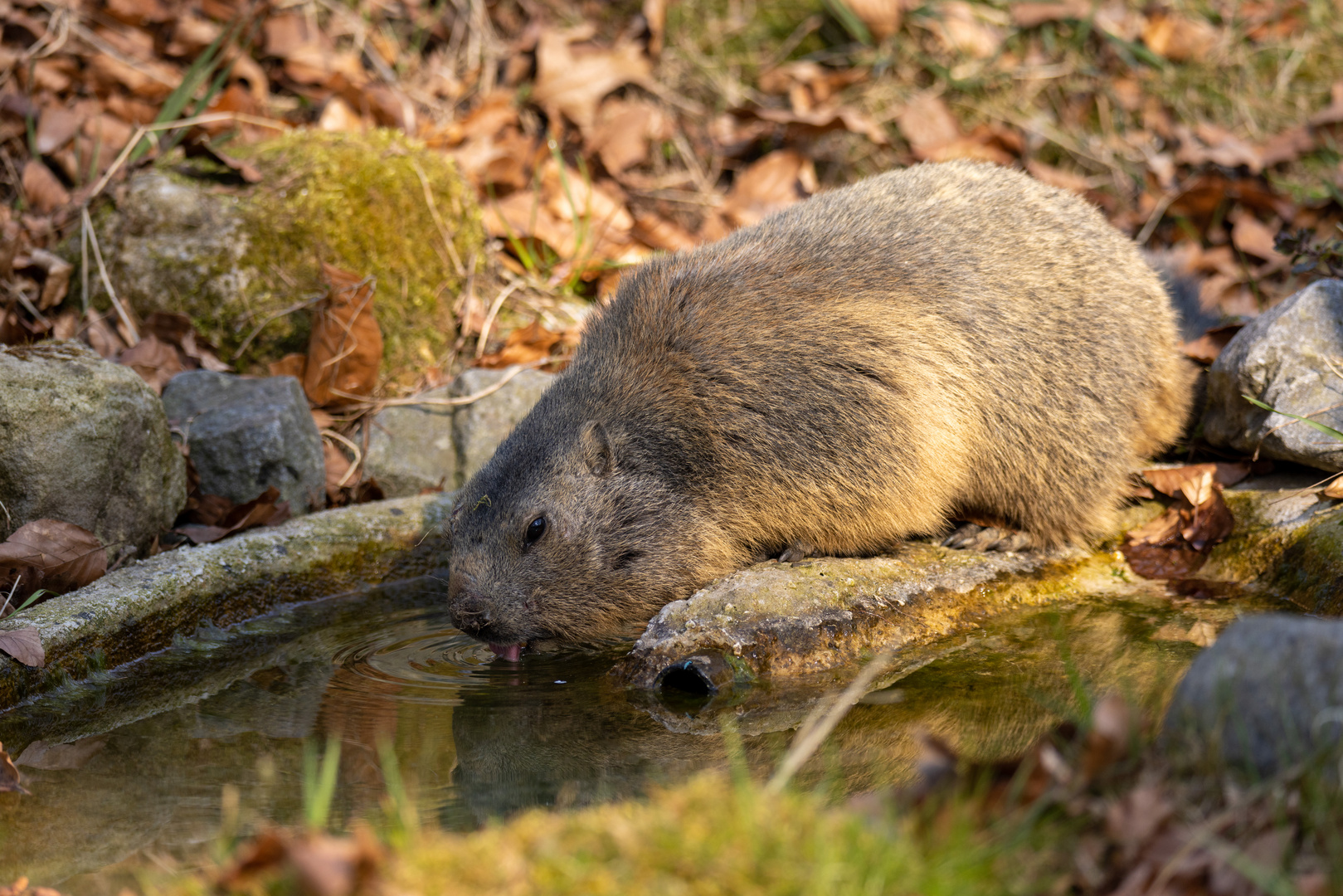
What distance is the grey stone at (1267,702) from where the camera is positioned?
2334mm

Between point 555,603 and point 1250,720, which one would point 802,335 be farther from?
point 1250,720

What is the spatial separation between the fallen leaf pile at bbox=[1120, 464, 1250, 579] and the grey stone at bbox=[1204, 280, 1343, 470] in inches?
9.0

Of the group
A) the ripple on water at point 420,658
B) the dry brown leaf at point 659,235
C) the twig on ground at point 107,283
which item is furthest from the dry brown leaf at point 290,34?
the ripple on water at point 420,658

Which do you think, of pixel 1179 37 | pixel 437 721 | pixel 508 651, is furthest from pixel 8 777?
pixel 1179 37

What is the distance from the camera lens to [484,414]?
19.3 ft

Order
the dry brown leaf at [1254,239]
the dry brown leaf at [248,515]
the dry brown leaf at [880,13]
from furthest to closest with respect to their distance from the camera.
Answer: the dry brown leaf at [880,13] < the dry brown leaf at [1254,239] < the dry brown leaf at [248,515]

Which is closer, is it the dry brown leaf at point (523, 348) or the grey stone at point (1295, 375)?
the grey stone at point (1295, 375)

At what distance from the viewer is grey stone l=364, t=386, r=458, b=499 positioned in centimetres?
582

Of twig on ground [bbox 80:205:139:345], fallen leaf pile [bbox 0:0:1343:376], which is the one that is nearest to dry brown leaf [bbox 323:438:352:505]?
twig on ground [bbox 80:205:139:345]

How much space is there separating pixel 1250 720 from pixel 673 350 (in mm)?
2687

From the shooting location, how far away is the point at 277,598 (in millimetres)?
4598

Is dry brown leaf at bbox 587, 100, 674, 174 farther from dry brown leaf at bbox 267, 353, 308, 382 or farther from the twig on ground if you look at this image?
the twig on ground

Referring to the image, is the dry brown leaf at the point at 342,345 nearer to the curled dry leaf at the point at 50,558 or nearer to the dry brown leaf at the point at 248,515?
the dry brown leaf at the point at 248,515

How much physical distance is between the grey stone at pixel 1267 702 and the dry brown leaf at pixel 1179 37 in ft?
24.6
